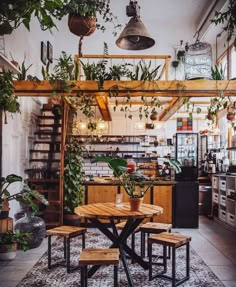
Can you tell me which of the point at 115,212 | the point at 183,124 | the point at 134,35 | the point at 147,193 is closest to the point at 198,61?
the point at 134,35

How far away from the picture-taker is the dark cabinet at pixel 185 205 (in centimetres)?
693

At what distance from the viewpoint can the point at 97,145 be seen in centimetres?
1202

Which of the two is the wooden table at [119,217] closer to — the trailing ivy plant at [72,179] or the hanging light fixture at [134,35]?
the hanging light fixture at [134,35]

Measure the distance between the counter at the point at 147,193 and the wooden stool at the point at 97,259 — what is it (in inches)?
146

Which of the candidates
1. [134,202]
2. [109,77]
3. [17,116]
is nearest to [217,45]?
[109,77]

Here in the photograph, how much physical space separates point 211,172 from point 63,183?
4156 millimetres

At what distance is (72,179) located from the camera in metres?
6.56

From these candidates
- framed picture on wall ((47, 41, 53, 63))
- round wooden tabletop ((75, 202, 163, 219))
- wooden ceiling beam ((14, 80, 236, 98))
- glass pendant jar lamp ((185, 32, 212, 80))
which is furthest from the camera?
framed picture on wall ((47, 41, 53, 63))

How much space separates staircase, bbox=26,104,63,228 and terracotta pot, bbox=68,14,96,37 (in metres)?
3.35

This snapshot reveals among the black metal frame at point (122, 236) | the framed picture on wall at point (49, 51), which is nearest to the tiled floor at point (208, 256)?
the black metal frame at point (122, 236)

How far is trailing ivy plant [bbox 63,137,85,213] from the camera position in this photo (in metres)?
6.55

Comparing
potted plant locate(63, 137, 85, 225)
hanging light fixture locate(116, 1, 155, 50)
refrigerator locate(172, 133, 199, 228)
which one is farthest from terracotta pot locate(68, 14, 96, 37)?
refrigerator locate(172, 133, 199, 228)

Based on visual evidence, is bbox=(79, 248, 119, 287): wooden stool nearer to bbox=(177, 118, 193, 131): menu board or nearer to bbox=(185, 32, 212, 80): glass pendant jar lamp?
bbox=(185, 32, 212, 80): glass pendant jar lamp

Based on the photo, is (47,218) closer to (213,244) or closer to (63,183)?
(63,183)
